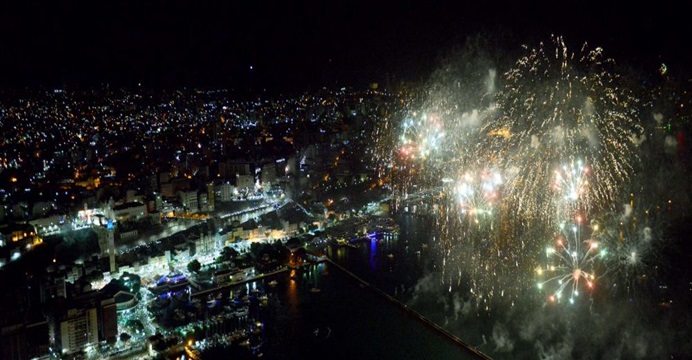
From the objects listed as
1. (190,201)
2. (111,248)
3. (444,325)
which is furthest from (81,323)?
(190,201)

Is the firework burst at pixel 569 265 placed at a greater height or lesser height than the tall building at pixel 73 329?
greater

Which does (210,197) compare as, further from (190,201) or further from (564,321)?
(564,321)

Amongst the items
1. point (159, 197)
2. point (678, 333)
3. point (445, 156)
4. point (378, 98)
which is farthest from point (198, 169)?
point (678, 333)

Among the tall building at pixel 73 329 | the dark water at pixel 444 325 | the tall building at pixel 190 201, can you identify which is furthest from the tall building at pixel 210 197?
the tall building at pixel 73 329

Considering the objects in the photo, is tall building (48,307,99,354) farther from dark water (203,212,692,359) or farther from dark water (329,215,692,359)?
dark water (329,215,692,359)

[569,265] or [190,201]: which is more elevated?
[190,201]

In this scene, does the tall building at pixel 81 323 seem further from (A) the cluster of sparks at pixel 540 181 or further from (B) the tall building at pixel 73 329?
(A) the cluster of sparks at pixel 540 181

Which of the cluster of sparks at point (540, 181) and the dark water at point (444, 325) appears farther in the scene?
the cluster of sparks at point (540, 181)

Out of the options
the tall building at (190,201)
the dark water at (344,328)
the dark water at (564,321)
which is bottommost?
the dark water at (344,328)
